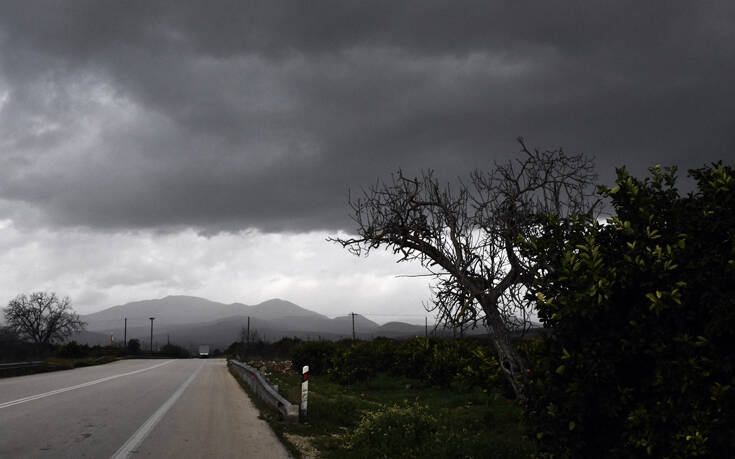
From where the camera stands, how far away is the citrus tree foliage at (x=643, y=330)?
4164 mm

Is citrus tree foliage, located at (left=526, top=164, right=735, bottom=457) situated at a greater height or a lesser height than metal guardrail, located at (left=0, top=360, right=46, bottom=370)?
greater

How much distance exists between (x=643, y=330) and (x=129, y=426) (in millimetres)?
9458

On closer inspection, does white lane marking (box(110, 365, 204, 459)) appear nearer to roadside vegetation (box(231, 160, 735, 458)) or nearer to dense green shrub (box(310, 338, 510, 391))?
roadside vegetation (box(231, 160, 735, 458))

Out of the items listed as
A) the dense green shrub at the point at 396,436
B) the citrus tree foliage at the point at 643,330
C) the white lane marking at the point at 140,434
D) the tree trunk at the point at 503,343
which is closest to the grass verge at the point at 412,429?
the dense green shrub at the point at 396,436

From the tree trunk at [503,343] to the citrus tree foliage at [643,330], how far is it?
231 cm

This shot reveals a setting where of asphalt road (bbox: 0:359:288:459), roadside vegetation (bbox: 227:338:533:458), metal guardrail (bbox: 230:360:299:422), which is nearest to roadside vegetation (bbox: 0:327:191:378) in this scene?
asphalt road (bbox: 0:359:288:459)

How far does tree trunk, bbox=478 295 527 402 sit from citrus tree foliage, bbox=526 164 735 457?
2313 mm

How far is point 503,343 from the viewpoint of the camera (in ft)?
24.7

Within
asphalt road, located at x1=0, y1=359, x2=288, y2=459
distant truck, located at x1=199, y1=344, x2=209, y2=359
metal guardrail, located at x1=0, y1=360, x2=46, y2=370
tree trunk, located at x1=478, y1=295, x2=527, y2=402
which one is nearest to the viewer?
tree trunk, located at x1=478, y1=295, x2=527, y2=402

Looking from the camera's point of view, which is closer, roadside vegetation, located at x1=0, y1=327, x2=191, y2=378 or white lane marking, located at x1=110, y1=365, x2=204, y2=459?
white lane marking, located at x1=110, y1=365, x2=204, y2=459

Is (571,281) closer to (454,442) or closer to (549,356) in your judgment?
(549,356)

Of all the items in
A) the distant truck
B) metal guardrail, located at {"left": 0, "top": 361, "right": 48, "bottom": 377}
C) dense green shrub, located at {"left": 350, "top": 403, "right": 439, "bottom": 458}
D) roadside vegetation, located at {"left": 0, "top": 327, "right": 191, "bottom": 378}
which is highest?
dense green shrub, located at {"left": 350, "top": 403, "right": 439, "bottom": 458}

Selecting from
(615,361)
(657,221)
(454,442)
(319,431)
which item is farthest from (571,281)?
(319,431)

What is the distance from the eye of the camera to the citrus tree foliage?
416 cm
